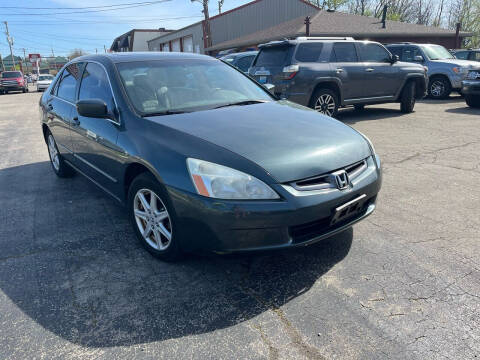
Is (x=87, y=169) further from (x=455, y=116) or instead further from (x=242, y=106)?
(x=455, y=116)

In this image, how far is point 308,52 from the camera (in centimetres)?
791

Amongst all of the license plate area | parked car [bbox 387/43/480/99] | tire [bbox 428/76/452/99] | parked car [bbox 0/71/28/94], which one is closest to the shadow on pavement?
the license plate area

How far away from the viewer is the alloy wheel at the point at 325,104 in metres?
7.98

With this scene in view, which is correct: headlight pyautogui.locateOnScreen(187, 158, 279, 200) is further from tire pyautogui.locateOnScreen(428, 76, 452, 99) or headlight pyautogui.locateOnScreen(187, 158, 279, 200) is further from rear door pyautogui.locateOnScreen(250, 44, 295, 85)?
tire pyautogui.locateOnScreen(428, 76, 452, 99)

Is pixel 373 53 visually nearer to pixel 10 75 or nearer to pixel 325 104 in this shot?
pixel 325 104

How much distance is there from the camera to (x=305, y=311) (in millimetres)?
2254

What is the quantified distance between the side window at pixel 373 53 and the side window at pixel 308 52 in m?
1.31

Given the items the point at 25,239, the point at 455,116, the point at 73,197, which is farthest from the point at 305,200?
the point at 455,116

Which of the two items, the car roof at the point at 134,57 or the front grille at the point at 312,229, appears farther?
the car roof at the point at 134,57

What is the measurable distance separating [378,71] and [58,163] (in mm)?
7392

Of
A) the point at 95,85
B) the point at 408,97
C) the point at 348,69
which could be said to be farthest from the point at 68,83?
the point at 408,97

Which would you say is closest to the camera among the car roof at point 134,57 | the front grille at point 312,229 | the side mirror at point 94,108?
the front grille at point 312,229

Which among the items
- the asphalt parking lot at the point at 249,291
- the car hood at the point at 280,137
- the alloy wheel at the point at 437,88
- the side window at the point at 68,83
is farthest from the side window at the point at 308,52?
the alloy wheel at the point at 437,88

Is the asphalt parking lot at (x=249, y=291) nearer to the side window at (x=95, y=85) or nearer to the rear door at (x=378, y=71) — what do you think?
the side window at (x=95, y=85)
